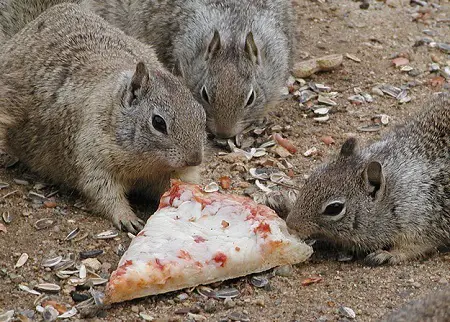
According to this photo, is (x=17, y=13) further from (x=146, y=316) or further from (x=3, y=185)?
(x=146, y=316)

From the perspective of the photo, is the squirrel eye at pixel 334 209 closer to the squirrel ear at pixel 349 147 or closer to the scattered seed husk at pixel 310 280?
the squirrel ear at pixel 349 147

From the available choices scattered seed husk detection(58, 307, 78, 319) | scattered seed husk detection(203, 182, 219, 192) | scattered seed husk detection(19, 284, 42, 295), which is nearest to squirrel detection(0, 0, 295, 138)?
scattered seed husk detection(203, 182, 219, 192)

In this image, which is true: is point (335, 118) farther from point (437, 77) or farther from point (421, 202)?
point (421, 202)

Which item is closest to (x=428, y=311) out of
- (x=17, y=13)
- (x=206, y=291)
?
(x=206, y=291)

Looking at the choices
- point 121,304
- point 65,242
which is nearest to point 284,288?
point 121,304

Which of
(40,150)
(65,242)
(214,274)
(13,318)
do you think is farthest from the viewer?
(40,150)

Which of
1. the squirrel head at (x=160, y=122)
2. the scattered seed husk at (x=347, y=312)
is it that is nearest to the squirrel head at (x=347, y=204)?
the scattered seed husk at (x=347, y=312)
